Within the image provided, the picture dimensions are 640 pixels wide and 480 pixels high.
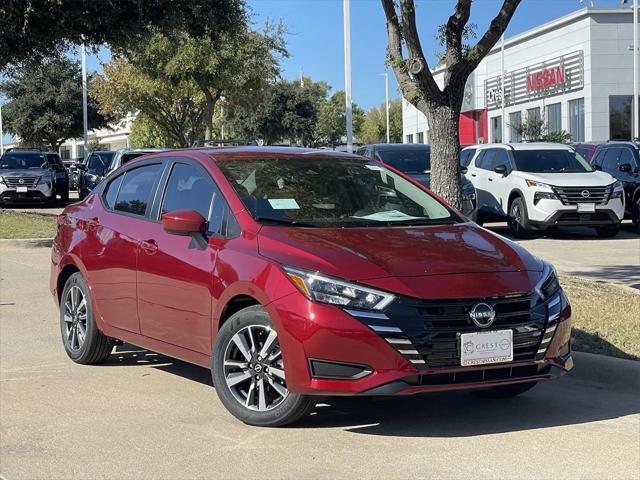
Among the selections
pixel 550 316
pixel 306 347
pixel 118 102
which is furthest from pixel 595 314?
pixel 118 102

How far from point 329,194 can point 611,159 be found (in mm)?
14158

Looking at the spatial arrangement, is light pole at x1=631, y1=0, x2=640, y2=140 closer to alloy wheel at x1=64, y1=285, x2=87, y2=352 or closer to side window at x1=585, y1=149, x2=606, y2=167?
side window at x1=585, y1=149, x2=606, y2=167

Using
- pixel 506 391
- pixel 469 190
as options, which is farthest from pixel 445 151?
pixel 469 190

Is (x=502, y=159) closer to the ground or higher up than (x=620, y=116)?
closer to the ground

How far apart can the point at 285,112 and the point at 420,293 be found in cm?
6549

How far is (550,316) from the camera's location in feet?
17.0

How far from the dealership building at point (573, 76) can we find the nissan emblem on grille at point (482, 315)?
39.0 metres

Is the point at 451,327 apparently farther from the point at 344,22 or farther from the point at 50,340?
the point at 344,22

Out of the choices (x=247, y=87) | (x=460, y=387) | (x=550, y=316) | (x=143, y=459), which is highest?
(x=247, y=87)

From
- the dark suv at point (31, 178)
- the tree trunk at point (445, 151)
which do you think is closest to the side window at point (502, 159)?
the tree trunk at point (445, 151)

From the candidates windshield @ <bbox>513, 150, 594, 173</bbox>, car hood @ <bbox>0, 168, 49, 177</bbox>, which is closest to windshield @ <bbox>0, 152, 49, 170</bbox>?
car hood @ <bbox>0, 168, 49, 177</bbox>

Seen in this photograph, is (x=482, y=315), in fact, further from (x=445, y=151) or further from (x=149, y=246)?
(x=445, y=151)

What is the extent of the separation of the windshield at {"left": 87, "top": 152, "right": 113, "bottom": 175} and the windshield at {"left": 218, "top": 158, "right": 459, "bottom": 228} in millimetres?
22076

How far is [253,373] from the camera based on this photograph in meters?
5.25
